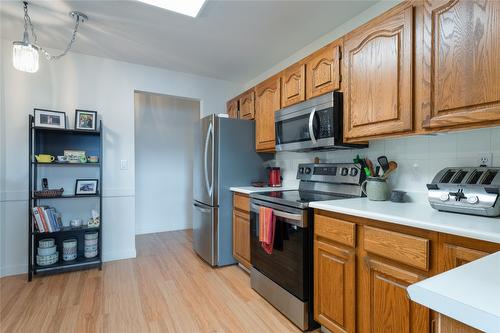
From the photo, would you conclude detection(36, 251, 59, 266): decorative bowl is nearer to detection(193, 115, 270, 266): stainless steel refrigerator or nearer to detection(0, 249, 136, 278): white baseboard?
detection(0, 249, 136, 278): white baseboard

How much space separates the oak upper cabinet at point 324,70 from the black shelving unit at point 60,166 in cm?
228

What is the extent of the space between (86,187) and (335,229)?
2719 millimetres

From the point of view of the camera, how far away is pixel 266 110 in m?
2.75

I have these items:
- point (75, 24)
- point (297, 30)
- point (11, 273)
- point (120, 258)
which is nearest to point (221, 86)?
point (297, 30)

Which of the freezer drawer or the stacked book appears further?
the freezer drawer

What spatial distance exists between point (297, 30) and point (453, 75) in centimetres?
157

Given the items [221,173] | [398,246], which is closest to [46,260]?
[221,173]

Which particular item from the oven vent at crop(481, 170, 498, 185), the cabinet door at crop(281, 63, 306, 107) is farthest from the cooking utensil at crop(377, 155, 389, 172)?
the cabinet door at crop(281, 63, 306, 107)

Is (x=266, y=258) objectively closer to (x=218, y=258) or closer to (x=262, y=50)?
(x=218, y=258)

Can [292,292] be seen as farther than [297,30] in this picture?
No

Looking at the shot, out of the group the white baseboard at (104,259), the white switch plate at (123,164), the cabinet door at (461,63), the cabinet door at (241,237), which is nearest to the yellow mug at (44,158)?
the white switch plate at (123,164)

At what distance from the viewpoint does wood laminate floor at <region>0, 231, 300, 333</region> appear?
1791 millimetres

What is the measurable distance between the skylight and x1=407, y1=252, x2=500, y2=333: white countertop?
7.25 ft

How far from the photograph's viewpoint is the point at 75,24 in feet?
7.63
